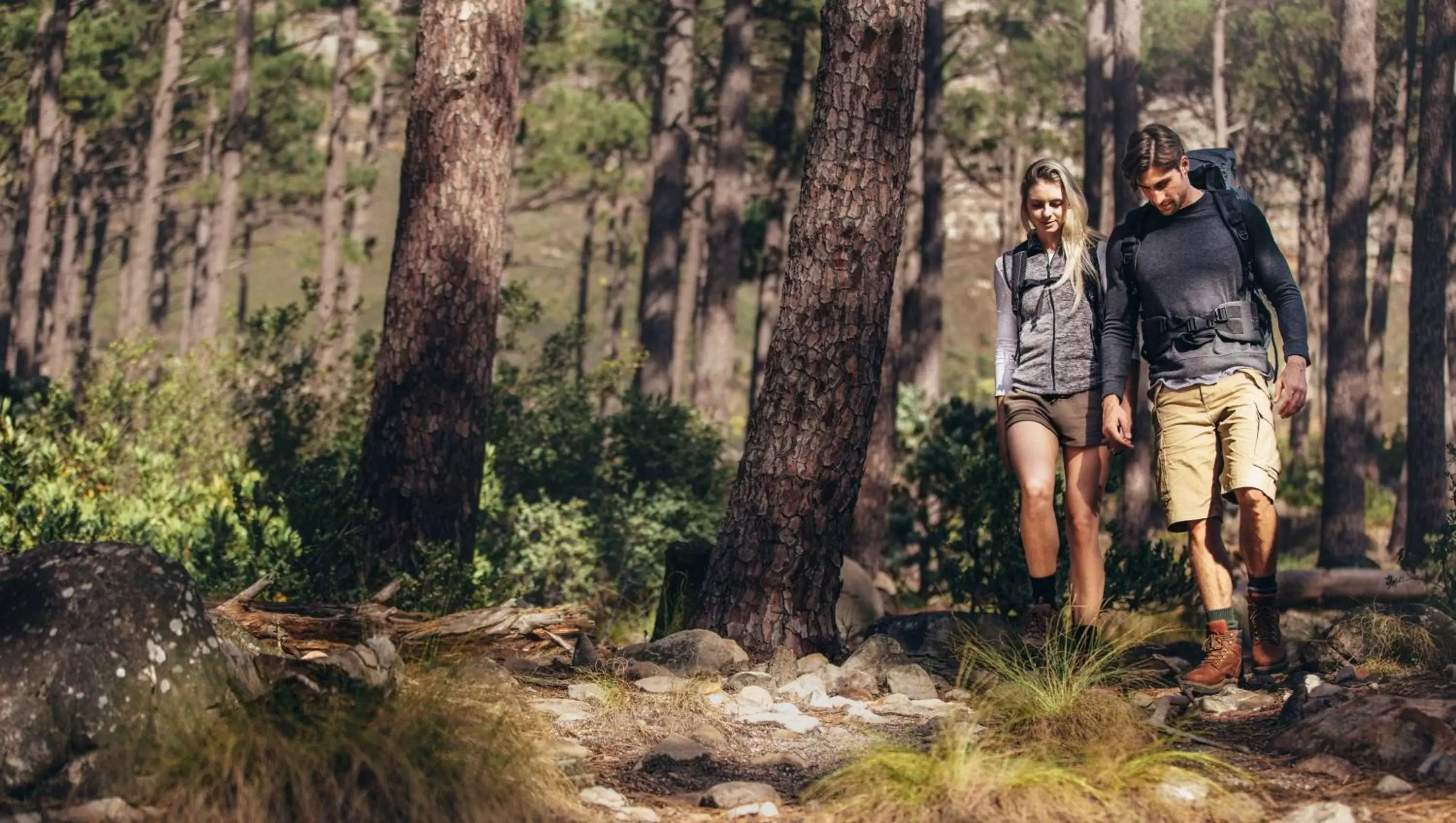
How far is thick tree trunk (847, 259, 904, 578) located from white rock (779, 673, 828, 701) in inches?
233

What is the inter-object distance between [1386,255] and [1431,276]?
334 inches

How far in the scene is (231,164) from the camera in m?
25.7

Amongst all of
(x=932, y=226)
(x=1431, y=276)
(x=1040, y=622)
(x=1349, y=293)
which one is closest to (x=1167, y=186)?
(x=1040, y=622)

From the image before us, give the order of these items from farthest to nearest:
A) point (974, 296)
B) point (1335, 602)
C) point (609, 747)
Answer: point (974, 296) → point (1335, 602) → point (609, 747)

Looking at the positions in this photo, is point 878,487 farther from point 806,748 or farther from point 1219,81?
point 1219,81

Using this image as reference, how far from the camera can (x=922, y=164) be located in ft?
61.4

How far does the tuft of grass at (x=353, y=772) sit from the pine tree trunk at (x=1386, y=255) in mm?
20787

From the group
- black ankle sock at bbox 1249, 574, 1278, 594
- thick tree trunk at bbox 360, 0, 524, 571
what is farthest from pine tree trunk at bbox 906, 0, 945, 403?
black ankle sock at bbox 1249, 574, 1278, 594

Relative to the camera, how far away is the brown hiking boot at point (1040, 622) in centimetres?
589

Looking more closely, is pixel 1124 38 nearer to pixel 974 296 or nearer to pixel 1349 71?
pixel 1349 71

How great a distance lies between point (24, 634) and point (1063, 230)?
13.3 feet

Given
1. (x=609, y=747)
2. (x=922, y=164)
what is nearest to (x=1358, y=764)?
(x=609, y=747)

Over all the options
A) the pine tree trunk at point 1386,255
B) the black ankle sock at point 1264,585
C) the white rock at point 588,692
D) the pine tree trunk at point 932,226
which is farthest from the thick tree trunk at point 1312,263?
the white rock at point 588,692

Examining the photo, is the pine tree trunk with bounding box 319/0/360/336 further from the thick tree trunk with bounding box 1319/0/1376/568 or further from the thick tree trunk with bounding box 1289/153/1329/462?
the thick tree trunk with bounding box 1289/153/1329/462
